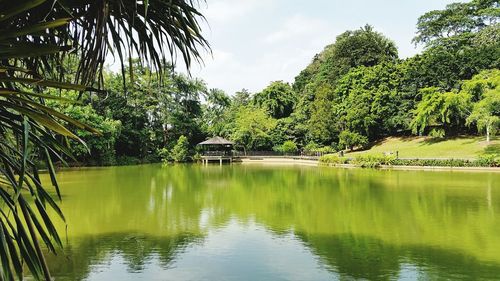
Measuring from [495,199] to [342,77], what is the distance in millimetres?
27319

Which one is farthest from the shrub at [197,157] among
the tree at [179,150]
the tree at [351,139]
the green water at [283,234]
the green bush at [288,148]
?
the green water at [283,234]

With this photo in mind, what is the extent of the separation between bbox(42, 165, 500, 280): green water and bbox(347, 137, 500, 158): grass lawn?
12.2 m

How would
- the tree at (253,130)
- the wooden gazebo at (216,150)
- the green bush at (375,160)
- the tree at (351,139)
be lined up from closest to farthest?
1. the green bush at (375,160)
2. the tree at (351,139)
3. the wooden gazebo at (216,150)
4. the tree at (253,130)

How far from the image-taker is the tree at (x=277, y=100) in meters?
41.0

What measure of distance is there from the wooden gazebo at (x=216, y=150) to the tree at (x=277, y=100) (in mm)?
6578

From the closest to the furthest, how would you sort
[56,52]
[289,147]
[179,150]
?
1. [56,52]
2. [179,150]
3. [289,147]

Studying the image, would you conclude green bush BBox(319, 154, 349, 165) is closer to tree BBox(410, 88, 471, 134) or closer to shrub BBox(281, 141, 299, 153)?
tree BBox(410, 88, 471, 134)

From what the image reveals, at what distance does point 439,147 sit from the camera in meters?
29.3

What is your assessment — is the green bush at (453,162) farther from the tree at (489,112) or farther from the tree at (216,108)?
the tree at (216,108)

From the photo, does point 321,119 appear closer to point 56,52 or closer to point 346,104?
point 346,104

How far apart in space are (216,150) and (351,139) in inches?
421

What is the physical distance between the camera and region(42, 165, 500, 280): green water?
20.1 feet

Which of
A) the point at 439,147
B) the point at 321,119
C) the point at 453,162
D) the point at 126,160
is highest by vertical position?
the point at 321,119

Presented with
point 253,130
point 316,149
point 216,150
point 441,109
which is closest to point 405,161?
point 441,109
